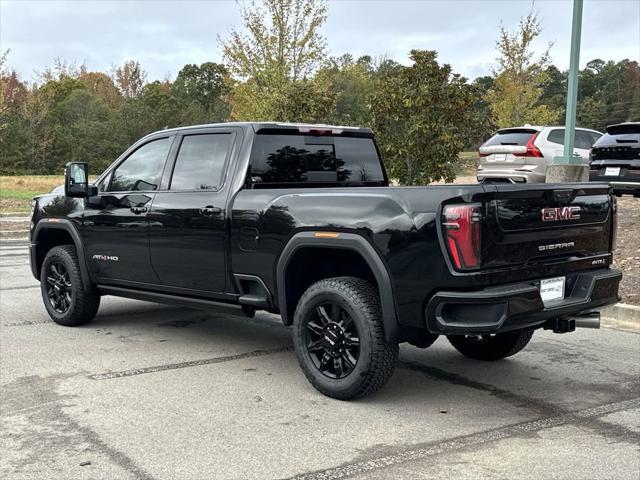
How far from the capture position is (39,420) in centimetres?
443

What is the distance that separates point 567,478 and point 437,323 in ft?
3.65

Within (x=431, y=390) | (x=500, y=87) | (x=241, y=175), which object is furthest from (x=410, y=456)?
(x=500, y=87)

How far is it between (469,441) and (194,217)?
2.80m

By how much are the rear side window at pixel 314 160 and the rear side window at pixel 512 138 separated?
382 inches

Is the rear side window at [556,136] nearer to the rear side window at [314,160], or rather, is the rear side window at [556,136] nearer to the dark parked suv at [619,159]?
the dark parked suv at [619,159]

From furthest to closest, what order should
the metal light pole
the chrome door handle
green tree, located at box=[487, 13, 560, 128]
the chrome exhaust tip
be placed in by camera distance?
green tree, located at box=[487, 13, 560, 128] → the metal light pole → the chrome door handle → the chrome exhaust tip

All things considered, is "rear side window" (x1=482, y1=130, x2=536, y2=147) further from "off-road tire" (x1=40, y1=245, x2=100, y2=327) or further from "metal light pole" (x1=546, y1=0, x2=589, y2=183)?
"off-road tire" (x1=40, y1=245, x2=100, y2=327)

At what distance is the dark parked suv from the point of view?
1304cm

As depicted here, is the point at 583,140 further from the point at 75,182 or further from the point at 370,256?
the point at 370,256

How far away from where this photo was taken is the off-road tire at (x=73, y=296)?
6.93 meters

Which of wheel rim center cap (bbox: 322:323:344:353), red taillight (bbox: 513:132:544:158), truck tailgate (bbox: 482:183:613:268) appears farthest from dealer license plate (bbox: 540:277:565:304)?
red taillight (bbox: 513:132:544:158)

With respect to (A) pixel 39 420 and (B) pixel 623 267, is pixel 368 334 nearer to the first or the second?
(A) pixel 39 420

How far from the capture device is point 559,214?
467 cm

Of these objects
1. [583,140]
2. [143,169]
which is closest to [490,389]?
[143,169]
